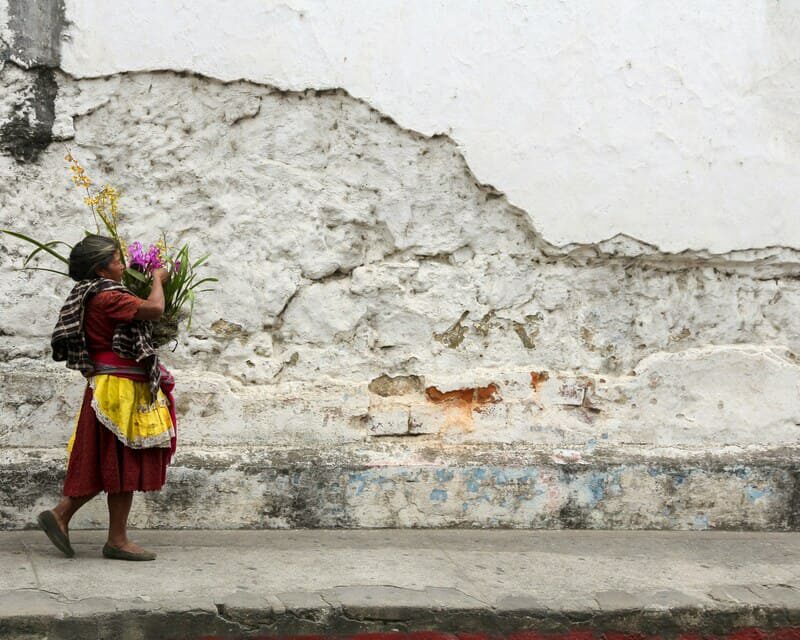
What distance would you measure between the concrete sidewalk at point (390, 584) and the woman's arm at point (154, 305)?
93cm

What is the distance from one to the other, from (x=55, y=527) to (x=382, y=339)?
167 centimetres

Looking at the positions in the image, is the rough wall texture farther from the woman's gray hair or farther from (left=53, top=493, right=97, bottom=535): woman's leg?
the woman's gray hair

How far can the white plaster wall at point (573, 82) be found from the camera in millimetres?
4637

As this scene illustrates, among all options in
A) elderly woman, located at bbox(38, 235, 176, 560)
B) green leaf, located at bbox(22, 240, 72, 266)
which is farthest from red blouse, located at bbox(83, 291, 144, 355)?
green leaf, located at bbox(22, 240, 72, 266)

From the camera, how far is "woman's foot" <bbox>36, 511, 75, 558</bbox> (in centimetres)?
387

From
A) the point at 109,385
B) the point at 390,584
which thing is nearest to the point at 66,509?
the point at 109,385

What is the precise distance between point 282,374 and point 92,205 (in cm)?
110

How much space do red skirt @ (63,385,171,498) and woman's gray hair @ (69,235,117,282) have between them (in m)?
0.43

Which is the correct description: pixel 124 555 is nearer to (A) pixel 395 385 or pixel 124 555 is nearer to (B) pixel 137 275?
(B) pixel 137 275

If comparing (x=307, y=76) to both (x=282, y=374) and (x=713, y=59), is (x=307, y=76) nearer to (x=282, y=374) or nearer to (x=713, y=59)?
(x=282, y=374)

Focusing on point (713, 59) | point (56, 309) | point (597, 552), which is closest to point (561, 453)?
point (597, 552)

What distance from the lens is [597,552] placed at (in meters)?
4.46

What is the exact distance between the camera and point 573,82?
193 inches

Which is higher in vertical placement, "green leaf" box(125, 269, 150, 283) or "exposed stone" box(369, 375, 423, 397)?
"green leaf" box(125, 269, 150, 283)
